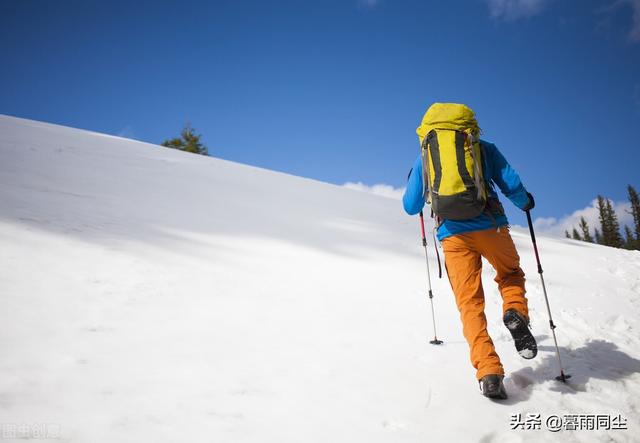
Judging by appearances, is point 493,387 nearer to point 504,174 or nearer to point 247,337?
point 504,174

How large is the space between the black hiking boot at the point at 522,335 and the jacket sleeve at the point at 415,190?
128cm

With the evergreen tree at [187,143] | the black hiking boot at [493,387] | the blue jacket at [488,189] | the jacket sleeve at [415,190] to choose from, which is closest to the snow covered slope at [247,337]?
the black hiking boot at [493,387]

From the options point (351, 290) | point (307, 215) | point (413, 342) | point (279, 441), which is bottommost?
point (279, 441)

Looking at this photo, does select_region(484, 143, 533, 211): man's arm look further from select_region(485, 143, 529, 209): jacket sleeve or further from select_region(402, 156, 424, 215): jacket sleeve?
select_region(402, 156, 424, 215): jacket sleeve

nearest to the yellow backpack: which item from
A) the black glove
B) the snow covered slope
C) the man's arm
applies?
the man's arm

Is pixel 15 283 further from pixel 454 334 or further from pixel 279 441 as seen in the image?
pixel 454 334

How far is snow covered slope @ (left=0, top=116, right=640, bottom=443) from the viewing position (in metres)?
2.08

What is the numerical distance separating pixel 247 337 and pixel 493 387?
2.02 m

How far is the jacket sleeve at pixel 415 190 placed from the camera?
3389 millimetres

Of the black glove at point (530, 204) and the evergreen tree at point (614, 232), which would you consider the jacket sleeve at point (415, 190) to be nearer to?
the black glove at point (530, 204)

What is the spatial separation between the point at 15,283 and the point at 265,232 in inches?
160

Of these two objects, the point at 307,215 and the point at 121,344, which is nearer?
the point at 121,344

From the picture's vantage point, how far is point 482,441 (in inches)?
86.1

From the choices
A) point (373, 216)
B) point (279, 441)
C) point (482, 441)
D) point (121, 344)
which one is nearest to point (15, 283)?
point (121, 344)
